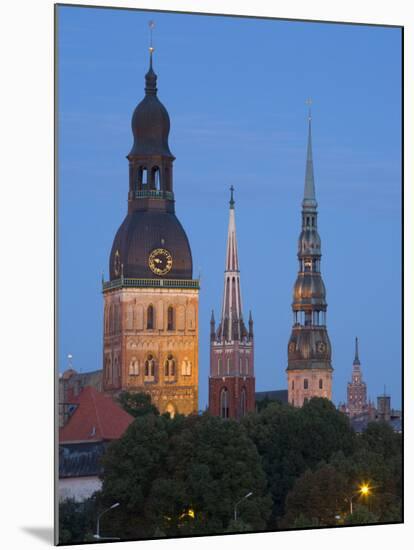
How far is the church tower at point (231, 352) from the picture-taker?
32750 millimetres

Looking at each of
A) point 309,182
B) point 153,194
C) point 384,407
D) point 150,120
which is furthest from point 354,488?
point 150,120

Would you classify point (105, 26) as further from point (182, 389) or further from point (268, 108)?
point (182, 389)

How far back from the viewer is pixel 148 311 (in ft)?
111

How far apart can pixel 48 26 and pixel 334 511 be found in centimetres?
828

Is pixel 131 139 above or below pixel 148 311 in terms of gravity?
above

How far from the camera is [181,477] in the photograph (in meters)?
33.9

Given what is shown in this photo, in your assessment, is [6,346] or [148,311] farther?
[148,311]

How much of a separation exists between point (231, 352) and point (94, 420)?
244 cm

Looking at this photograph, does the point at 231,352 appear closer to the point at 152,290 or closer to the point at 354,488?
the point at 152,290

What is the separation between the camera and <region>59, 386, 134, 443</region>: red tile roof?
31672mm

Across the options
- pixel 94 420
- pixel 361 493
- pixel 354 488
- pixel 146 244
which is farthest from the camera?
pixel 354 488

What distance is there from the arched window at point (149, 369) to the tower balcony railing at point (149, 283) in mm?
1001

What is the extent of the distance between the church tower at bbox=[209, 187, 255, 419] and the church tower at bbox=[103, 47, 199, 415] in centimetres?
43

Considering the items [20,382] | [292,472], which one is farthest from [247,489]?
[20,382]
